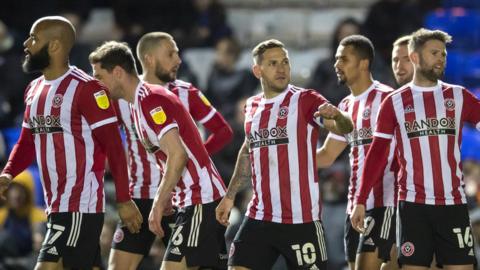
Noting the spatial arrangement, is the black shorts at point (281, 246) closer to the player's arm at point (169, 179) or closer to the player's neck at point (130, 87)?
the player's arm at point (169, 179)

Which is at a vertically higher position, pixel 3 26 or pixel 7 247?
pixel 3 26

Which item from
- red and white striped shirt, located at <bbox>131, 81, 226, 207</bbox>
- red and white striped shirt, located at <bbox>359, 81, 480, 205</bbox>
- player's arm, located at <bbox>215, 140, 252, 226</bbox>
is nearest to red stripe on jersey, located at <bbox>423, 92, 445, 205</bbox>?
red and white striped shirt, located at <bbox>359, 81, 480, 205</bbox>

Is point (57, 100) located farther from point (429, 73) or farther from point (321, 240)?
point (429, 73)

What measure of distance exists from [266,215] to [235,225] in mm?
3733

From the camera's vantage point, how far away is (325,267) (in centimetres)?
937

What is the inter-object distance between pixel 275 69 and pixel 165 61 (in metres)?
1.16

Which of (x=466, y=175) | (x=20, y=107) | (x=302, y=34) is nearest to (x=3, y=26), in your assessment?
(x=20, y=107)

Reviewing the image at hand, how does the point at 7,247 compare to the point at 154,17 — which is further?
the point at 154,17

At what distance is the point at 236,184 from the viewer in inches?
380

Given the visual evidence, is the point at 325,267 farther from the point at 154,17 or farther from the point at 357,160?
the point at 154,17

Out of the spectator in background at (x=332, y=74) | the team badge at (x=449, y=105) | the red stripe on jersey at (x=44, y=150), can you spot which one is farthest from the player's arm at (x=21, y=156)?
the spectator in background at (x=332, y=74)

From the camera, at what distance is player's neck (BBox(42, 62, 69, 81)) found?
9.42 m

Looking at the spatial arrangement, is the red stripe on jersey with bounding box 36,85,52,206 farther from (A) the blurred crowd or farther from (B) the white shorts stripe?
(A) the blurred crowd

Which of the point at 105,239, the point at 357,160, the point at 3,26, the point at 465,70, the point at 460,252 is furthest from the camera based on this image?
the point at 3,26
